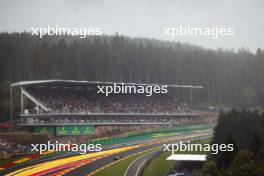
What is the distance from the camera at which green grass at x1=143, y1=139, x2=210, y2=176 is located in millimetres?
28545

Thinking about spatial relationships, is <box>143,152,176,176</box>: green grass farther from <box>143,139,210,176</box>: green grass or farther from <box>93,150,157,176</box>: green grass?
<box>93,150,157,176</box>: green grass

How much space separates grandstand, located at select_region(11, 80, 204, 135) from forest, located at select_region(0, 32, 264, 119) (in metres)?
1.78

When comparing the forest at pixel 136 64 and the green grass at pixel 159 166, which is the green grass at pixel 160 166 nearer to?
the green grass at pixel 159 166

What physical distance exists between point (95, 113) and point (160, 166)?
6.95 meters

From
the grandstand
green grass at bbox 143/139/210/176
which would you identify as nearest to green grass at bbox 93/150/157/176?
green grass at bbox 143/139/210/176

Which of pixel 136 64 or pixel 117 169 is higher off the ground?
pixel 136 64

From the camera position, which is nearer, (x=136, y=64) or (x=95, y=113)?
(x=95, y=113)

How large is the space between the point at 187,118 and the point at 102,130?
19.8 ft

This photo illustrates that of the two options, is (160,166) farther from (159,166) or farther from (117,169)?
(117,169)

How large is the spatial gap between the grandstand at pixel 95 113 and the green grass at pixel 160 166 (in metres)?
2.74

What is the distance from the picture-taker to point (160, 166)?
1160 inches

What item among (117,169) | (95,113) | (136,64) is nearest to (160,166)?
(117,169)

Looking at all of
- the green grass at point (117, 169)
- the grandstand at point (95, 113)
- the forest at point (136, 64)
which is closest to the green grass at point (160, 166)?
the green grass at point (117, 169)

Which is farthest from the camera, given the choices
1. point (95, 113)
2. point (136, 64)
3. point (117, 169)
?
point (136, 64)
